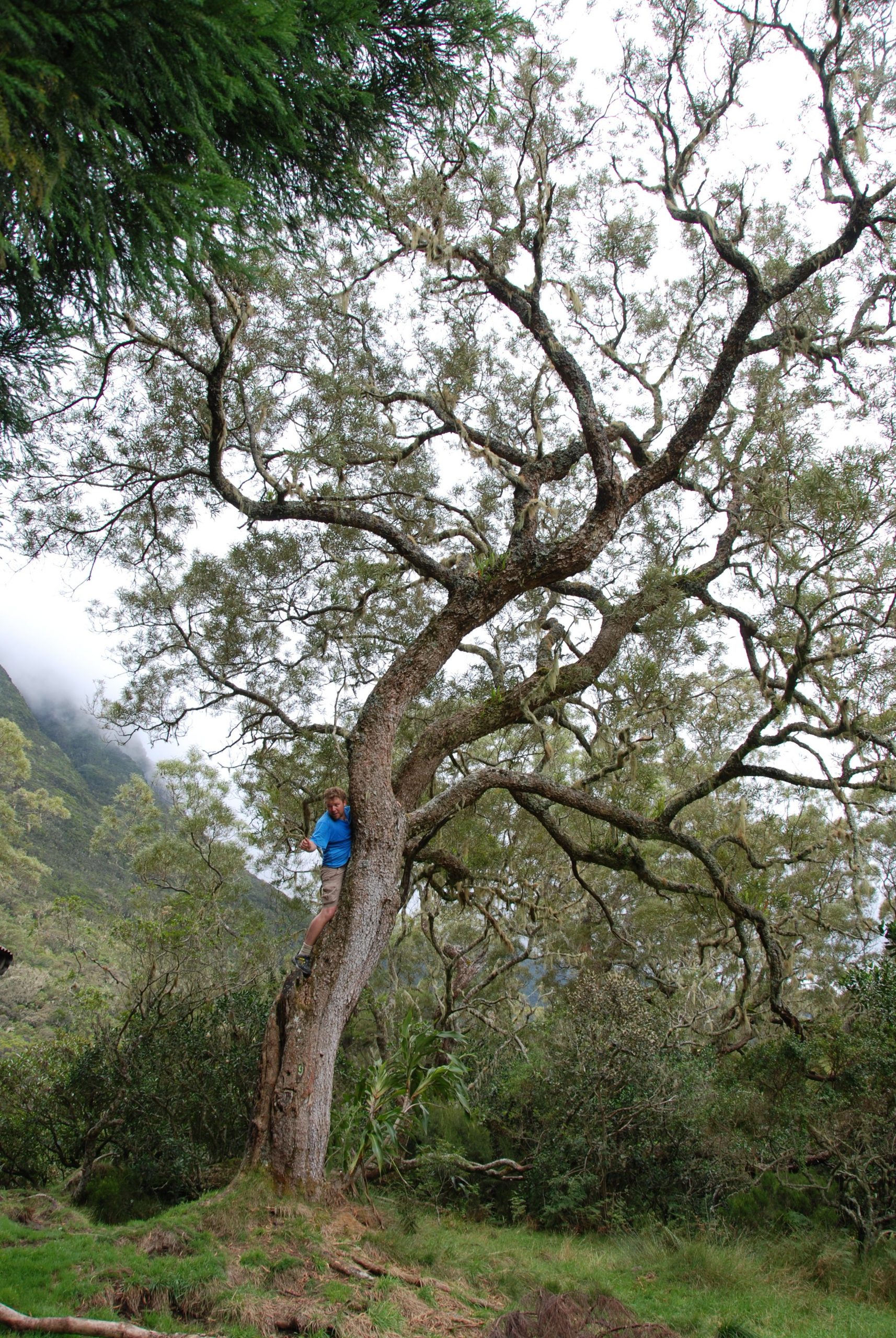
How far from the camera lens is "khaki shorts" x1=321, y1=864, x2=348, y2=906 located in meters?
5.45

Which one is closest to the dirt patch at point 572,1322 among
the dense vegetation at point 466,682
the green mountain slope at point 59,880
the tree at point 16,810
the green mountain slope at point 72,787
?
the dense vegetation at point 466,682

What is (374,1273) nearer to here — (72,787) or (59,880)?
(59,880)

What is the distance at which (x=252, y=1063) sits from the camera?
6.87 metres

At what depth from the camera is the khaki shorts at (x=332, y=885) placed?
545 centimetres

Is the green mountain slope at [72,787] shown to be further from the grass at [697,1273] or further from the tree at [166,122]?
the tree at [166,122]

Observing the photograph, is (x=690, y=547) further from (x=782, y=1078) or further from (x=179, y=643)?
(x=179, y=643)

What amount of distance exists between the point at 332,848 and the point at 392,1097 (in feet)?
5.39

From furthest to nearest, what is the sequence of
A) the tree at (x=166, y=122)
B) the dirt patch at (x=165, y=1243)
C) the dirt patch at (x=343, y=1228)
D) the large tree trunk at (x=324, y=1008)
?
the large tree trunk at (x=324, y=1008) → the dirt patch at (x=343, y=1228) → the dirt patch at (x=165, y=1243) → the tree at (x=166, y=122)

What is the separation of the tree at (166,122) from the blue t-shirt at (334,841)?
3137 millimetres

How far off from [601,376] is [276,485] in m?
5.27

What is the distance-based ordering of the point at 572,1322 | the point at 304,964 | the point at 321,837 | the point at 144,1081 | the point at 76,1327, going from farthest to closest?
the point at 144,1081, the point at 321,837, the point at 304,964, the point at 572,1322, the point at 76,1327

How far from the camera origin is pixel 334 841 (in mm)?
5535

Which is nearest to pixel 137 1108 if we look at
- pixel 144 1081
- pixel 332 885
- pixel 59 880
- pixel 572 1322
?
pixel 144 1081

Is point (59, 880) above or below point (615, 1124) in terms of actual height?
above
